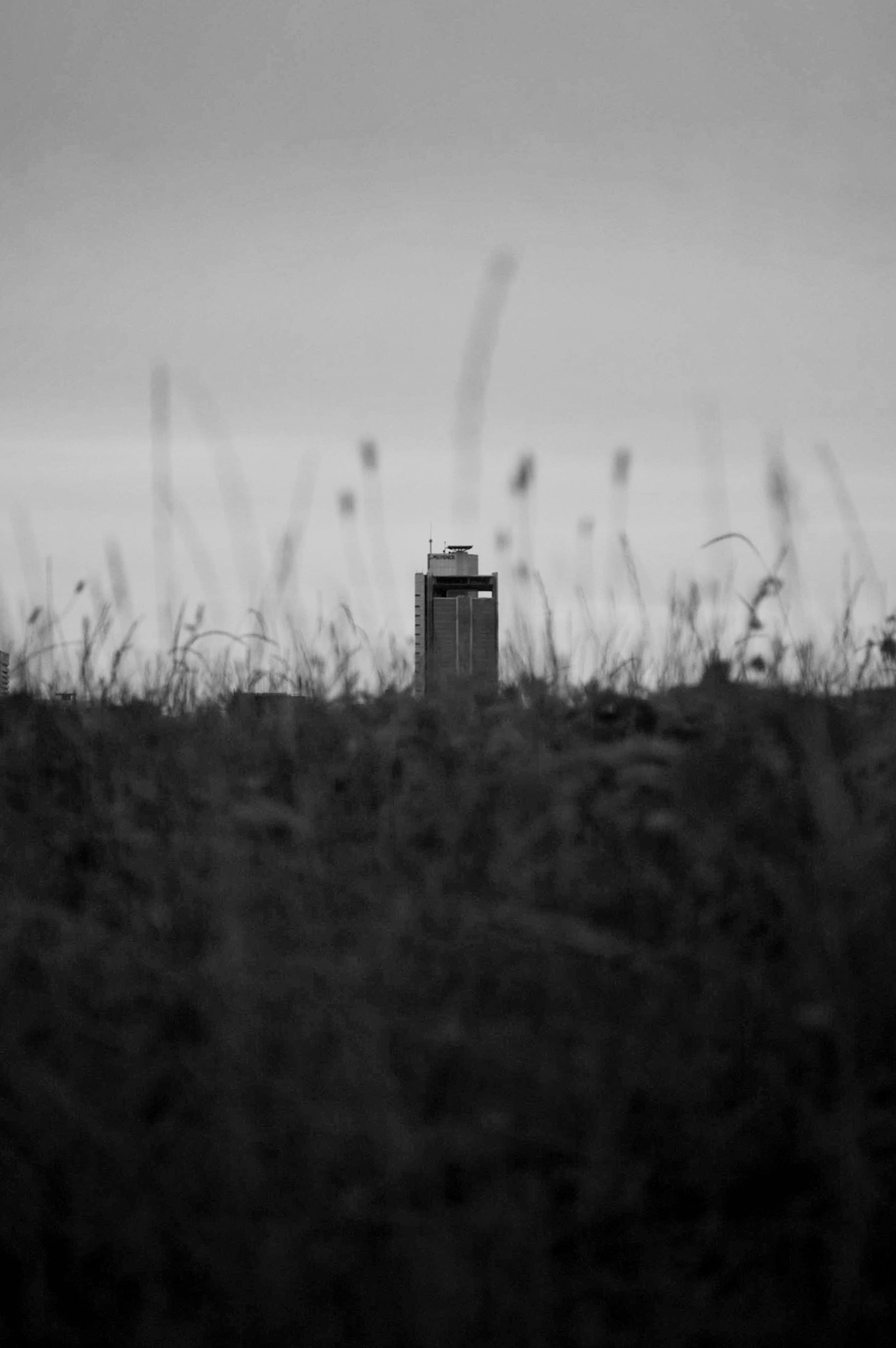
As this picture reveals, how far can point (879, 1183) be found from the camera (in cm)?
153

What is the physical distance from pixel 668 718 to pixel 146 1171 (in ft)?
5.09

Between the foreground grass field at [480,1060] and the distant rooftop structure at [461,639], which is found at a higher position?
the distant rooftop structure at [461,639]

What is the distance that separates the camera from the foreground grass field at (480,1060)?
1.41 meters

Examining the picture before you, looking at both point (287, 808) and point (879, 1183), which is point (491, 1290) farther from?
point (287, 808)

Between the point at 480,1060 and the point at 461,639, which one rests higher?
the point at 461,639

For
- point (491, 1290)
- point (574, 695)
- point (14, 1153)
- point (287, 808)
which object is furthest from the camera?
point (574, 695)

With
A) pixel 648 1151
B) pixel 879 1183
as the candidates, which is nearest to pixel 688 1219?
pixel 648 1151

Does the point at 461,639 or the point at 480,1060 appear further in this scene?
the point at 461,639

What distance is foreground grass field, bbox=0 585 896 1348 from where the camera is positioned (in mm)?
1409

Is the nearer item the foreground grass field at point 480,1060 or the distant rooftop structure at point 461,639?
the foreground grass field at point 480,1060

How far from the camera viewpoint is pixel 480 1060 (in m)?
1.65

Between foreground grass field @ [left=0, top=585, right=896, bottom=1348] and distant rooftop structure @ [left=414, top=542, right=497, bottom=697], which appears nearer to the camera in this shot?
foreground grass field @ [left=0, top=585, right=896, bottom=1348]

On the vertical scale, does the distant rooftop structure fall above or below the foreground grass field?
above

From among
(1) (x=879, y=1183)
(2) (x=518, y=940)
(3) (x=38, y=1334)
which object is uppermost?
(2) (x=518, y=940)
